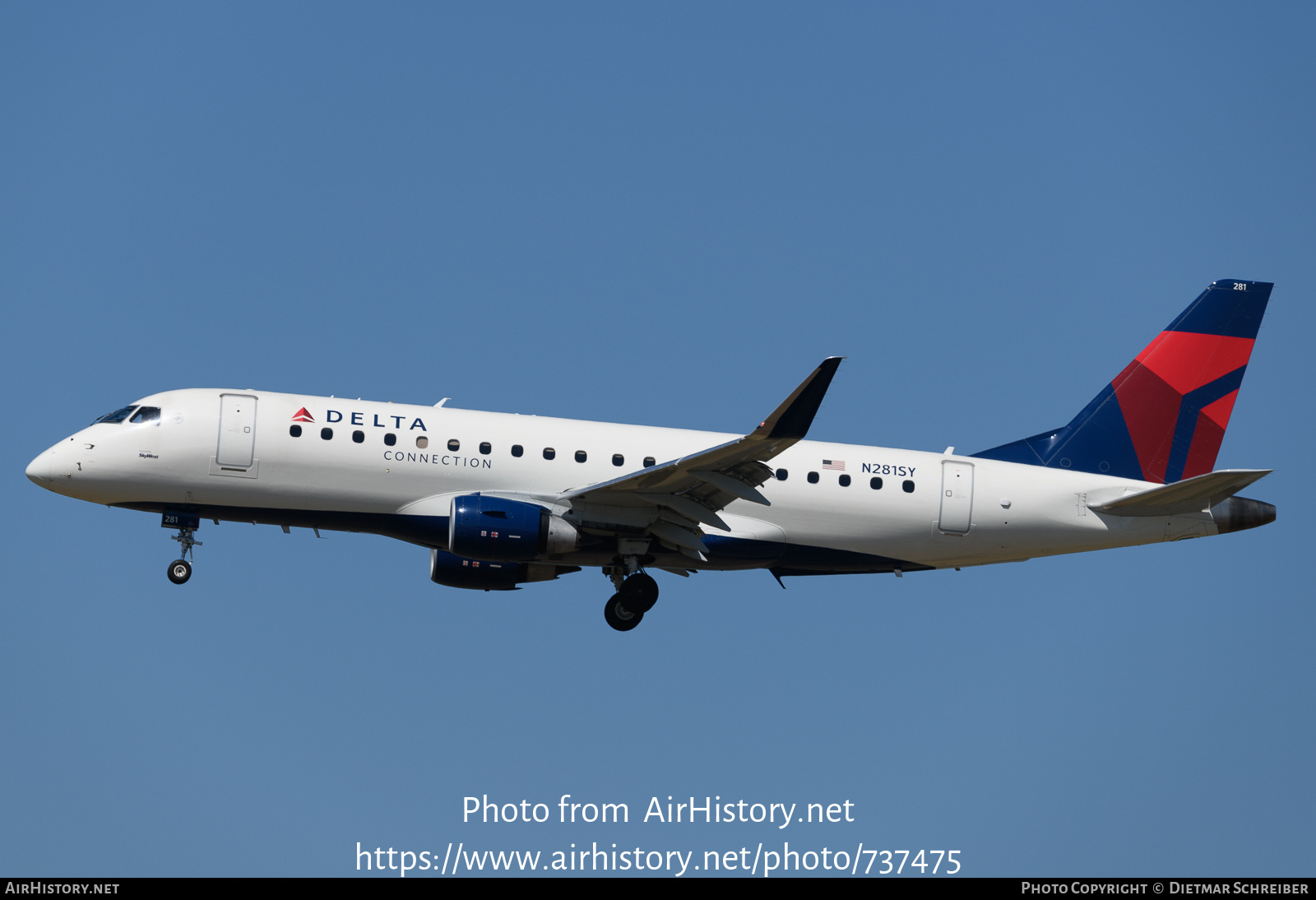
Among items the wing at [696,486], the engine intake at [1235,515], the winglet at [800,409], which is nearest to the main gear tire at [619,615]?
the wing at [696,486]

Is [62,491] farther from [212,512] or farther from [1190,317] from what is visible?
[1190,317]

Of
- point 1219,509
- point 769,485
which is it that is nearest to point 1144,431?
point 1219,509

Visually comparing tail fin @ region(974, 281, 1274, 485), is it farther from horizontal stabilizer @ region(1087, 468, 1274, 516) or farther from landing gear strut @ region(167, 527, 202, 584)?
landing gear strut @ region(167, 527, 202, 584)

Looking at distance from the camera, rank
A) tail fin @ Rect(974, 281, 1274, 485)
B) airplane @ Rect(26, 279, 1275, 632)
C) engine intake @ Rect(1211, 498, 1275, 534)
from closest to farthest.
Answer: airplane @ Rect(26, 279, 1275, 632), engine intake @ Rect(1211, 498, 1275, 534), tail fin @ Rect(974, 281, 1274, 485)

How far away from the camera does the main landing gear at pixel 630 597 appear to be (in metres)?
30.4

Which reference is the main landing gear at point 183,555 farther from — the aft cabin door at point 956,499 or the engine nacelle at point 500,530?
the aft cabin door at point 956,499

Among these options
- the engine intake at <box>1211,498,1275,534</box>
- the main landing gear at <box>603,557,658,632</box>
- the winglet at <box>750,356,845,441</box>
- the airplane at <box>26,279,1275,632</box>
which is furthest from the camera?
the engine intake at <box>1211,498,1275,534</box>

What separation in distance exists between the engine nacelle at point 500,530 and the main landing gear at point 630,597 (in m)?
2.23

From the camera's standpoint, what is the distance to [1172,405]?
112 feet

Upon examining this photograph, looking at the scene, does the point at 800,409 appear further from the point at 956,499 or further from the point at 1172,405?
the point at 1172,405

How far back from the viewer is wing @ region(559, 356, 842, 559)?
25.5 meters

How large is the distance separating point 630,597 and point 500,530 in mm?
3675

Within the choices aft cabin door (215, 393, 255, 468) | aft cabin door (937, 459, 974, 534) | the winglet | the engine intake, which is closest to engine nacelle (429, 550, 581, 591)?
aft cabin door (215, 393, 255, 468)

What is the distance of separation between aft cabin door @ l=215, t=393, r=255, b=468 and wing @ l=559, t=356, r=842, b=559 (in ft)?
21.4
